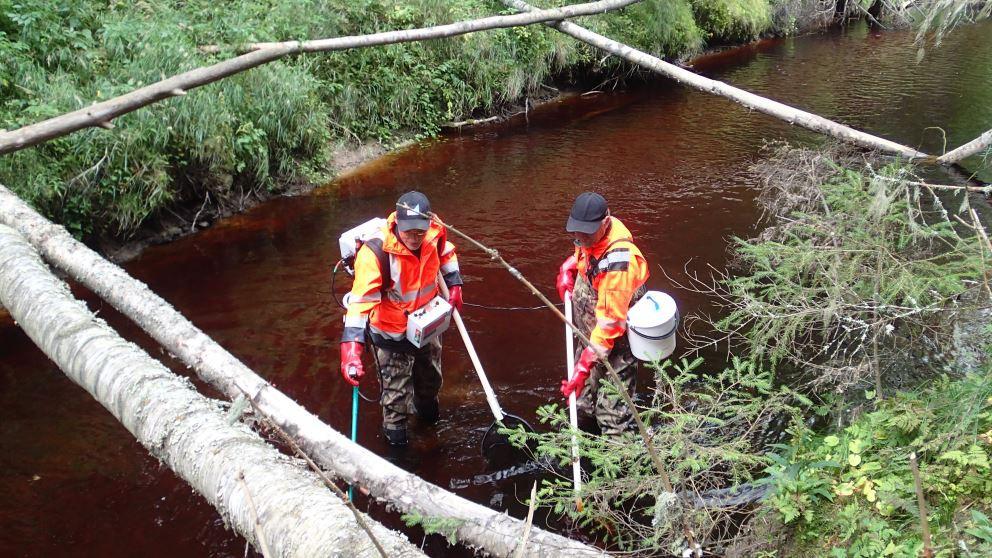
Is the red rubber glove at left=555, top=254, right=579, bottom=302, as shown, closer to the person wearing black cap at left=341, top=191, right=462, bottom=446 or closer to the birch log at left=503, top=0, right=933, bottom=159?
the person wearing black cap at left=341, top=191, right=462, bottom=446

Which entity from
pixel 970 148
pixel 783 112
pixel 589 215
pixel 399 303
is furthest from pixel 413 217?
pixel 970 148

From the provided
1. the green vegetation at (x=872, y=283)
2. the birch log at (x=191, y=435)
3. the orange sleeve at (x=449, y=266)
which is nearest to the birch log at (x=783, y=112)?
the green vegetation at (x=872, y=283)

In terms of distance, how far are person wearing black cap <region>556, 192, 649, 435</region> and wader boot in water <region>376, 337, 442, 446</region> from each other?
110cm

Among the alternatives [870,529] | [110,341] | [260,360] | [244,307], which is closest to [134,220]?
[244,307]

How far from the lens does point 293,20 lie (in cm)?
1010

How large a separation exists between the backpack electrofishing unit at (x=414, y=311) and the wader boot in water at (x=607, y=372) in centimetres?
99

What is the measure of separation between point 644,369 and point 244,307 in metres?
4.06

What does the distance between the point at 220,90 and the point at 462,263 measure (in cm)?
387

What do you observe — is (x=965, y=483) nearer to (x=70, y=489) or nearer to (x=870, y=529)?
(x=870, y=529)

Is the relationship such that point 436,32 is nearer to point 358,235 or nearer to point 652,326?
point 358,235

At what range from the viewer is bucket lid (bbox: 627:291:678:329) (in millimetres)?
4203

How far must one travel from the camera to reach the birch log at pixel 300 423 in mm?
3307

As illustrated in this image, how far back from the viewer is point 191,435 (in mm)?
2955

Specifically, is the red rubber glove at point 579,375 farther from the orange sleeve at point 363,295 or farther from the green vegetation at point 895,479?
the orange sleeve at point 363,295
